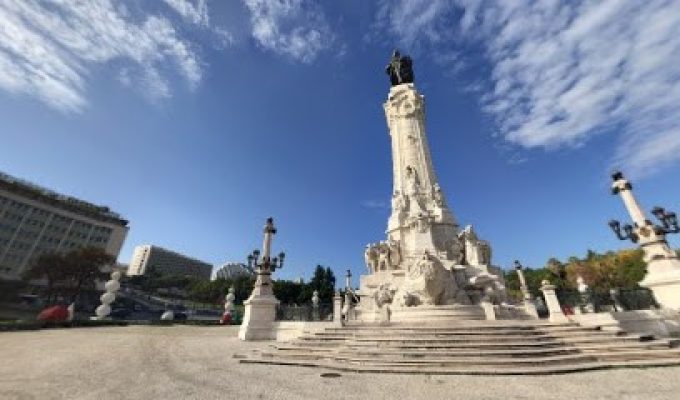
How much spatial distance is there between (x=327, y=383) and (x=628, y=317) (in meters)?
14.4

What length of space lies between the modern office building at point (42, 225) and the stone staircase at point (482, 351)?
74.8 m

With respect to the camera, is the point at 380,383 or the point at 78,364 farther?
the point at 78,364

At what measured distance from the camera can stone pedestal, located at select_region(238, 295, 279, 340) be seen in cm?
1630

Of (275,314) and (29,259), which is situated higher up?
(29,259)

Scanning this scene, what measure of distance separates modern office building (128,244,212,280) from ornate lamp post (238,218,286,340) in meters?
122

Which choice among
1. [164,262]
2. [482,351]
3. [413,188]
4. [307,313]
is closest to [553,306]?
[482,351]

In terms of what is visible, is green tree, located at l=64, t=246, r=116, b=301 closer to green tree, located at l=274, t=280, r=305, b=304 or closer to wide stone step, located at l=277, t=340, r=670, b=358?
green tree, located at l=274, t=280, r=305, b=304

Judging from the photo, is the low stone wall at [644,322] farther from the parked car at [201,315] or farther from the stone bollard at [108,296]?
the parked car at [201,315]

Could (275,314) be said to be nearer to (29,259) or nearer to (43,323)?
(43,323)

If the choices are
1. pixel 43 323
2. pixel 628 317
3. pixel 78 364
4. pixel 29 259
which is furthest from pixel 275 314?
pixel 29 259

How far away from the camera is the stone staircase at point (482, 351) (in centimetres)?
829

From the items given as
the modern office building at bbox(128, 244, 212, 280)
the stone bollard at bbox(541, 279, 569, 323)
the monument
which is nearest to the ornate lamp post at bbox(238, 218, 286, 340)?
the monument

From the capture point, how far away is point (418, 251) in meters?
19.8

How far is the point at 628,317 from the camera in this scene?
46.0 feet
